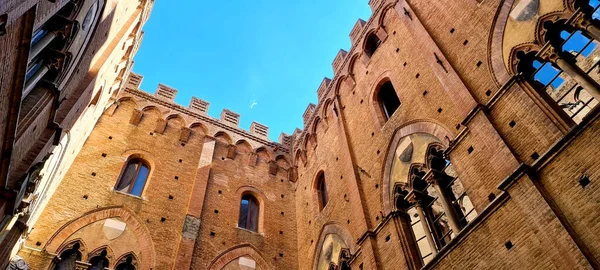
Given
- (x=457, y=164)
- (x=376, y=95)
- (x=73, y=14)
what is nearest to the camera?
(x=73, y=14)

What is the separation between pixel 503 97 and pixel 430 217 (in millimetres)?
2399

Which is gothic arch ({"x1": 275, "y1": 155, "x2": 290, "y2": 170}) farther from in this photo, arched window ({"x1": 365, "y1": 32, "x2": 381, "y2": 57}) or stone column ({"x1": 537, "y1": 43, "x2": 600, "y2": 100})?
stone column ({"x1": 537, "y1": 43, "x2": 600, "y2": 100})

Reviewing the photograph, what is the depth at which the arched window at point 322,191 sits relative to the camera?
1187 cm

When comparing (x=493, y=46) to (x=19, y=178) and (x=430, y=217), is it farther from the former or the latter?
(x=19, y=178)

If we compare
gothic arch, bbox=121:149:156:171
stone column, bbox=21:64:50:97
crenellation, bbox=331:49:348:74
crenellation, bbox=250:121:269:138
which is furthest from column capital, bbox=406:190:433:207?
crenellation, bbox=250:121:269:138

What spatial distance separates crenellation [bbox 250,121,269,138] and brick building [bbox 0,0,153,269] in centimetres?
594

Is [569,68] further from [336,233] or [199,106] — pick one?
[199,106]

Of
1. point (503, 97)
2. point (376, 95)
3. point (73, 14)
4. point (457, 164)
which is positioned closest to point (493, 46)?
point (503, 97)

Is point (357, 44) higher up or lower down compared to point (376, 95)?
higher up

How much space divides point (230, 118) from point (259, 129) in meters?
1.13

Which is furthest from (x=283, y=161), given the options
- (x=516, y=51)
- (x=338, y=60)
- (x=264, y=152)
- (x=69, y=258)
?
(x=516, y=51)

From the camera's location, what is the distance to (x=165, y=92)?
14.6m

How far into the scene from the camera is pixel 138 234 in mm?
9867

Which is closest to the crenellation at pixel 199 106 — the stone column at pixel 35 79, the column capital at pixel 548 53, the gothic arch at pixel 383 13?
the gothic arch at pixel 383 13
